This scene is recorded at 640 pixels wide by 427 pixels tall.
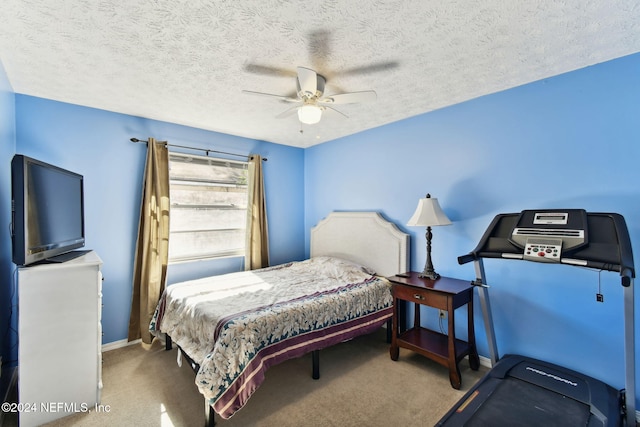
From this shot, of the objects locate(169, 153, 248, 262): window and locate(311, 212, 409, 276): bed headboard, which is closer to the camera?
locate(311, 212, 409, 276): bed headboard

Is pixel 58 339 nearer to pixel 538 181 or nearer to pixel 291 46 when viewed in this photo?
pixel 291 46

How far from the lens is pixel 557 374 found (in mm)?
2057

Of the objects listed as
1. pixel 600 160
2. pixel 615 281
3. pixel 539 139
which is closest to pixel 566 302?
pixel 615 281

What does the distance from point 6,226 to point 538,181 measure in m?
4.23

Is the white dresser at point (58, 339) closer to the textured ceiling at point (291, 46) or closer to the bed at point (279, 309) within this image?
the bed at point (279, 309)

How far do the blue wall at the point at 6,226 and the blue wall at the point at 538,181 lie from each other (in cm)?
348

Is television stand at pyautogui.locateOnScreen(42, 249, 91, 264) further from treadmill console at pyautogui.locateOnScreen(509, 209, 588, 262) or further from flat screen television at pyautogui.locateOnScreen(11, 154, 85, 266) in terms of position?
treadmill console at pyautogui.locateOnScreen(509, 209, 588, 262)

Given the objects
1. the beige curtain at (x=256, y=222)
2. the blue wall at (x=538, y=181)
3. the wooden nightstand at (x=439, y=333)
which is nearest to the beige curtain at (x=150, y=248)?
the beige curtain at (x=256, y=222)

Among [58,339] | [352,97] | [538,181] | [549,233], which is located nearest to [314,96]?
[352,97]

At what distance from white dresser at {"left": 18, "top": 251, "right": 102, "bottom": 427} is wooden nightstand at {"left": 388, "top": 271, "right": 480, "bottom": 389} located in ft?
8.19

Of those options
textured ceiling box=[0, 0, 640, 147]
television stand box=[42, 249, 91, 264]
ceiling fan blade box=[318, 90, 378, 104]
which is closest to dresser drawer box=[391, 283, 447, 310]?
ceiling fan blade box=[318, 90, 378, 104]

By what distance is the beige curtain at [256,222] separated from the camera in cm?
396

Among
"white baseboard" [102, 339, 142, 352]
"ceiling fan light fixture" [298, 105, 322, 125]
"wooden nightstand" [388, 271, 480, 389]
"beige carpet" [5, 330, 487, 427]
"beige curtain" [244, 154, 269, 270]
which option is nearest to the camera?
"beige carpet" [5, 330, 487, 427]

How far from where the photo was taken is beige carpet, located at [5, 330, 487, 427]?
1.99 m
